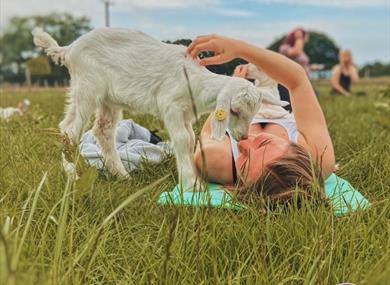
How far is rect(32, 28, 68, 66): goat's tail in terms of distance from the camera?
8.11ft

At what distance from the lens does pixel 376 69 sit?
154ft

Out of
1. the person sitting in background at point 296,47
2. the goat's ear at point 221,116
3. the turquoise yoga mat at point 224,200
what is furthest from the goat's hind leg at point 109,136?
the person sitting in background at point 296,47

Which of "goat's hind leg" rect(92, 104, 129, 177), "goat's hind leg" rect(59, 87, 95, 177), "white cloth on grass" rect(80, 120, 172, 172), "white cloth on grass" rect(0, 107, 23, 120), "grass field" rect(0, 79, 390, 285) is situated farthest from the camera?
"white cloth on grass" rect(0, 107, 23, 120)

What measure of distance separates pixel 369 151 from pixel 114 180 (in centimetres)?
135

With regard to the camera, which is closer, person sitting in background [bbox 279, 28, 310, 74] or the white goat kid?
the white goat kid

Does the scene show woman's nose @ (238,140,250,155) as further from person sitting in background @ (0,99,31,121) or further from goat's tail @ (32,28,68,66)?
person sitting in background @ (0,99,31,121)

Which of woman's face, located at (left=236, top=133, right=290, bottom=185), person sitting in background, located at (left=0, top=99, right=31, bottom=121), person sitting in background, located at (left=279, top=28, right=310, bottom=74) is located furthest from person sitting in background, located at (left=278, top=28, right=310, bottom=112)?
woman's face, located at (left=236, top=133, right=290, bottom=185)

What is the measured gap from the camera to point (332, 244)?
1468mm

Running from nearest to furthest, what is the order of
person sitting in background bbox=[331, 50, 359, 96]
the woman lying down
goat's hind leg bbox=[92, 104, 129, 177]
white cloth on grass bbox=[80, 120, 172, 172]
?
the woman lying down, goat's hind leg bbox=[92, 104, 129, 177], white cloth on grass bbox=[80, 120, 172, 172], person sitting in background bbox=[331, 50, 359, 96]

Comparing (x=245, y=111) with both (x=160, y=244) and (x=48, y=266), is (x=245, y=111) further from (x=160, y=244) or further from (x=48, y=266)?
(x=48, y=266)

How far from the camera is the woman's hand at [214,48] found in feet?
6.85

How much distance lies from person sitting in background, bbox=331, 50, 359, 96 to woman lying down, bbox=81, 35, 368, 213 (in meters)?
9.86

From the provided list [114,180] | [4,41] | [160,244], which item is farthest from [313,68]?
[4,41]

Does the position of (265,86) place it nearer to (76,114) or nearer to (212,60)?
(212,60)
